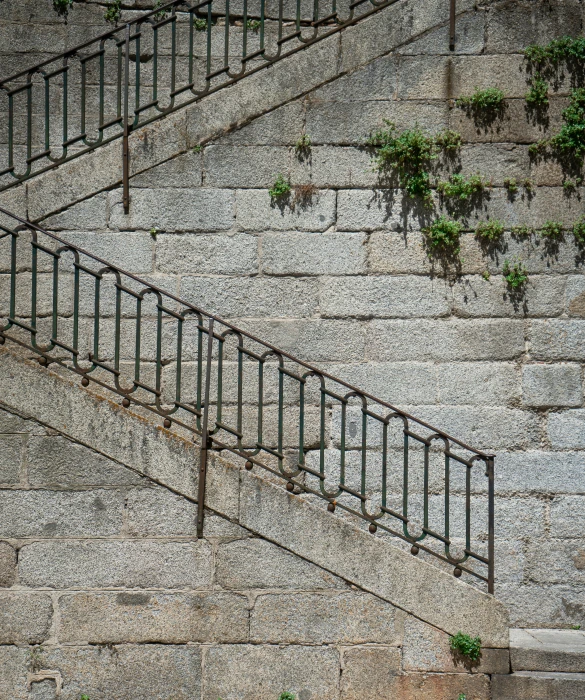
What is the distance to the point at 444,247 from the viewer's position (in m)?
→ 6.70

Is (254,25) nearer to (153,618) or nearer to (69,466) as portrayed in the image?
(69,466)

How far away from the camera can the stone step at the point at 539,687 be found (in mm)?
5141

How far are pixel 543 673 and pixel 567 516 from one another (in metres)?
1.52

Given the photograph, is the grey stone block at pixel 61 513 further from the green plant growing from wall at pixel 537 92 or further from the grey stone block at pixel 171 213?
the green plant growing from wall at pixel 537 92

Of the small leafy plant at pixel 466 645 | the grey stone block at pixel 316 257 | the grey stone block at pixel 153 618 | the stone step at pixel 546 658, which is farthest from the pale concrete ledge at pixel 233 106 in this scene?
the stone step at pixel 546 658

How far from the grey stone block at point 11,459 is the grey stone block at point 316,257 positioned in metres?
2.38

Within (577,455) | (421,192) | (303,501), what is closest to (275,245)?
(421,192)

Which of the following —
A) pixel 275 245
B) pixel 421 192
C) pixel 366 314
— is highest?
pixel 421 192

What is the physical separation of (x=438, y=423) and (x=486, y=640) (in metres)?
1.79

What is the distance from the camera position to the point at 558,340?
6.66 meters

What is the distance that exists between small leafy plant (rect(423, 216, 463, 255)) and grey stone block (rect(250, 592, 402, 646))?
2.77 m

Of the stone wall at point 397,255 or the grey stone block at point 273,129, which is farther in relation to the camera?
the grey stone block at point 273,129

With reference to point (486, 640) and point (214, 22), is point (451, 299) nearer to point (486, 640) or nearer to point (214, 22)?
point (486, 640)

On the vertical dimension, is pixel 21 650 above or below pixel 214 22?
below
